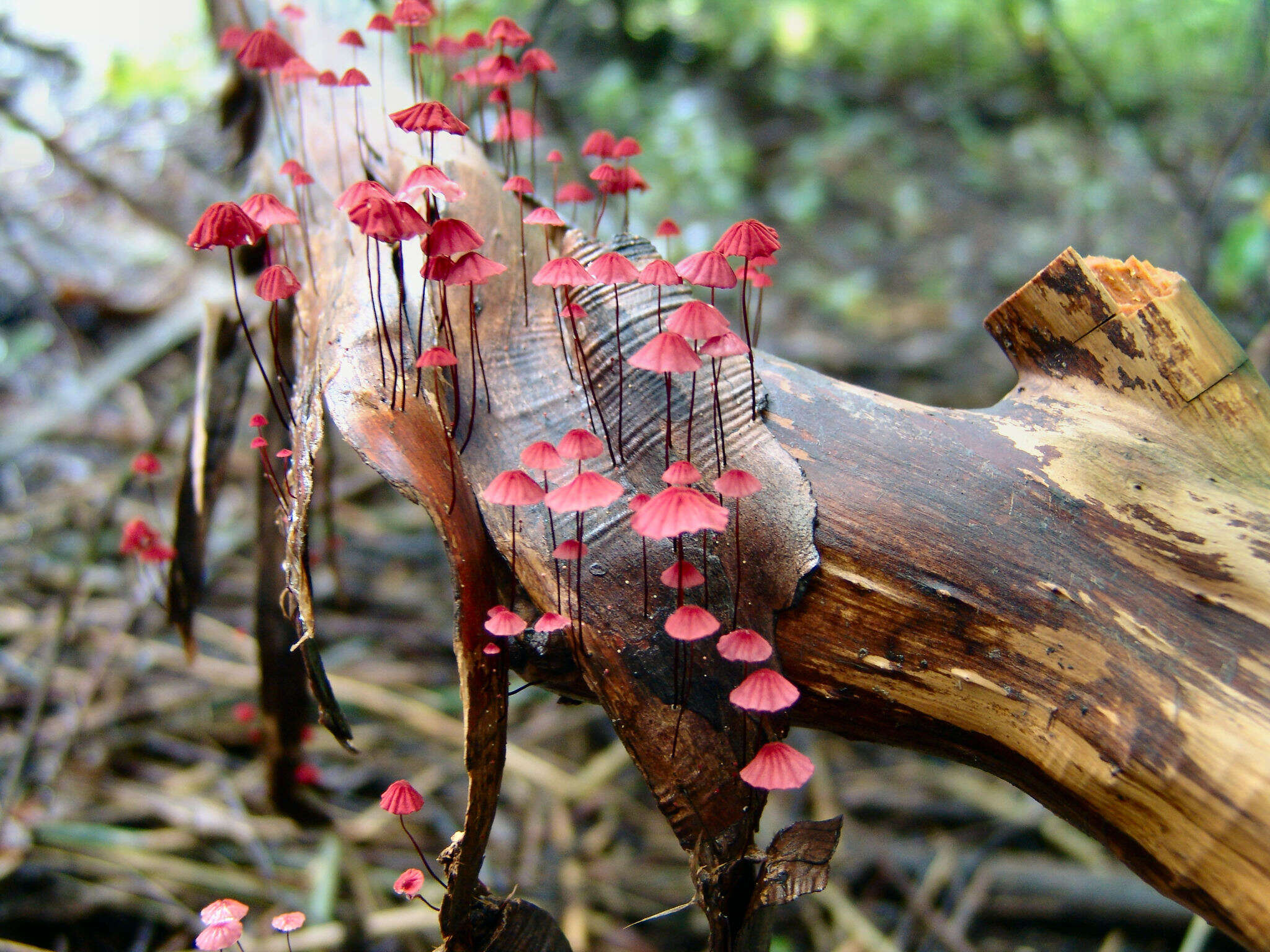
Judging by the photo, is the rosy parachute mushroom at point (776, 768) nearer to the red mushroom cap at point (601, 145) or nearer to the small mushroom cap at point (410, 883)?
the small mushroom cap at point (410, 883)

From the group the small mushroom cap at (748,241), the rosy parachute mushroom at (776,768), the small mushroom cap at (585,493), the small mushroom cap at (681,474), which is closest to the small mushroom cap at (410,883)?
the rosy parachute mushroom at (776,768)

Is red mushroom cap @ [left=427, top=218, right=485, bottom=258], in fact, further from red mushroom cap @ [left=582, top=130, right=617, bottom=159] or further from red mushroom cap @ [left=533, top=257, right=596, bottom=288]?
red mushroom cap @ [left=582, top=130, right=617, bottom=159]

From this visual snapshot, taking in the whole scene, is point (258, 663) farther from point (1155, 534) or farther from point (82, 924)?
point (1155, 534)

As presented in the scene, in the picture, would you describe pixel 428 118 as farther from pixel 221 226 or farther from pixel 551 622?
pixel 551 622

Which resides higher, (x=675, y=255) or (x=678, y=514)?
(x=675, y=255)

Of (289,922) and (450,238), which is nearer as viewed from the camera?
(450,238)

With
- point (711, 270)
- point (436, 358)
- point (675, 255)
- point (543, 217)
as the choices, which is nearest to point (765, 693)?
point (711, 270)

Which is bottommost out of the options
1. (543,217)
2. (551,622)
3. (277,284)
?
(551,622)

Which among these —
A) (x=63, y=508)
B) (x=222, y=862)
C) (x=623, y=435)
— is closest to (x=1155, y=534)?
(x=623, y=435)
